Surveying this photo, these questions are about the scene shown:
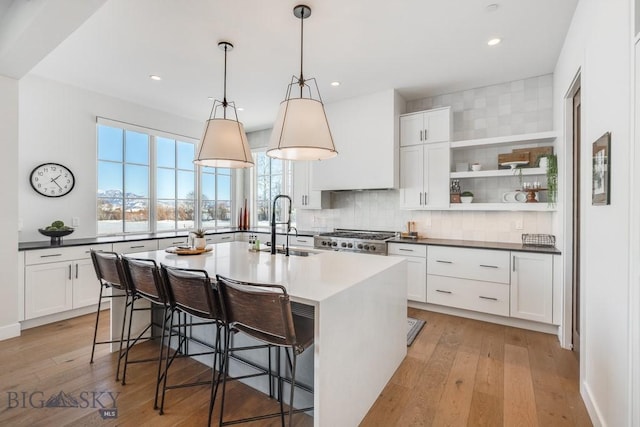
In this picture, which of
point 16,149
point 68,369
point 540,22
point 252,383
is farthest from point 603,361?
point 16,149

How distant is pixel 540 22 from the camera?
2.48 meters

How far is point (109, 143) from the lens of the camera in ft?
13.8

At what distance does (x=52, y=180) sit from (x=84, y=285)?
1.32 metres

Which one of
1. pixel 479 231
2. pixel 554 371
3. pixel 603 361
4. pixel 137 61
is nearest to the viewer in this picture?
pixel 603 361

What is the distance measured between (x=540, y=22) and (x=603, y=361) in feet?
8.23

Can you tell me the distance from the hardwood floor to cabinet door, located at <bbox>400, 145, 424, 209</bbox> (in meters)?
1.76

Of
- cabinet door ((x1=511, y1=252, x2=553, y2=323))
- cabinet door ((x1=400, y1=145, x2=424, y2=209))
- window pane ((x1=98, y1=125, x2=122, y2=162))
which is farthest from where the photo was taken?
window pane ((x1=98, y1=125, x2=122, y2=162))

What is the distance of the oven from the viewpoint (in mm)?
3849

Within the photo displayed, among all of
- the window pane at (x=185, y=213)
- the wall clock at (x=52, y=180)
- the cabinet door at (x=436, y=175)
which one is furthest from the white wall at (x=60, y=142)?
the cabinet door at (x=436, y=175)

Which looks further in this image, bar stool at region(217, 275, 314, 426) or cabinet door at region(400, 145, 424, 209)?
cabinet door at region(400, 145, 424, 209)

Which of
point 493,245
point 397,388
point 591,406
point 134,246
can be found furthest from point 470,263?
point 134,246

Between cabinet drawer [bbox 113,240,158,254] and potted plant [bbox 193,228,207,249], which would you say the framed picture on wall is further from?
cabinet drawer [bbox 113,240,158,254]

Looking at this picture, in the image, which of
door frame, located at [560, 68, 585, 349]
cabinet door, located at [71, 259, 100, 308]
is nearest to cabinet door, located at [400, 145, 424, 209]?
door frame, located at [560, 68, 585, 349]

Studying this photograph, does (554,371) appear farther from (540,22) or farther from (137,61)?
(137,61)
